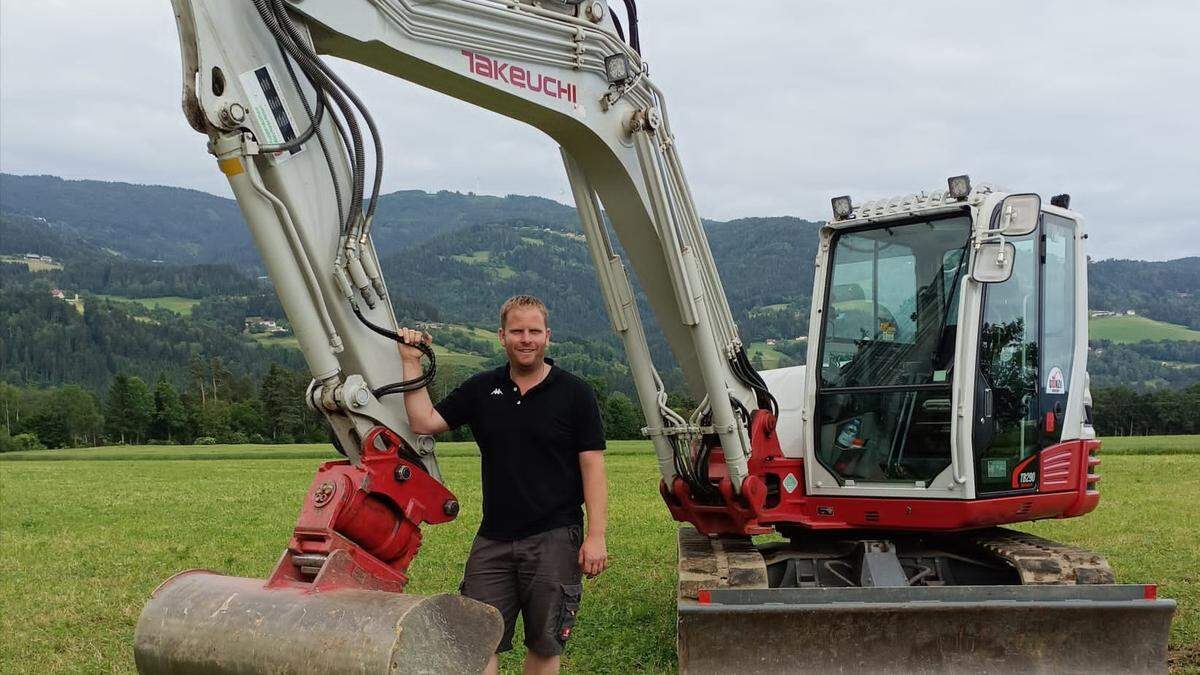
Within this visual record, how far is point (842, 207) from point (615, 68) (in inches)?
95.9

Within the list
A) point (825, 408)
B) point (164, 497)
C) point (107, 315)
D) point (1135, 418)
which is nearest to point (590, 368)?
point (1135, 418)

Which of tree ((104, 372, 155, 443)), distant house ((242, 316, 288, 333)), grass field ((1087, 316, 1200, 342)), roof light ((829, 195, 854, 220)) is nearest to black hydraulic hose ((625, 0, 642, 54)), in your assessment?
roof light ((829, 195, 854, 220))

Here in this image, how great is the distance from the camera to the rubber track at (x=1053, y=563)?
7.46 meters

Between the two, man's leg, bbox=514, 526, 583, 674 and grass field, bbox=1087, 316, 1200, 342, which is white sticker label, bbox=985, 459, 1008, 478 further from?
grass field, bbox=1087, 316, 1200, 342

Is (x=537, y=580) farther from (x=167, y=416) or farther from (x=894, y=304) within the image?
(x=167, y=416)

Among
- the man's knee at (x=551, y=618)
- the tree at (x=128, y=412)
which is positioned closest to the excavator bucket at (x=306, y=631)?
the man's knee at (x=551, y=618)

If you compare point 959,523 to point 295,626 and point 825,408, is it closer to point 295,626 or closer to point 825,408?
point 825,408

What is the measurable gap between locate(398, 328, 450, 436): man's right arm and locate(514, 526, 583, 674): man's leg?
72 cm

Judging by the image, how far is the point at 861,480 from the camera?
26.2 ft

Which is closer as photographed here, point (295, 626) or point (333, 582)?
point (295, 626)

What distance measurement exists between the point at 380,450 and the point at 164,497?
59.6 feet

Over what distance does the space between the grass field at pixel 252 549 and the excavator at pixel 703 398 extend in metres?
1.39

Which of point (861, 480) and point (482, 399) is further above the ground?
point (482, 399)

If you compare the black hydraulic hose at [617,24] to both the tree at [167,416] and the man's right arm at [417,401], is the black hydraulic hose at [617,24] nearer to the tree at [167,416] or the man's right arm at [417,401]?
the man's right arm at [417,401]
